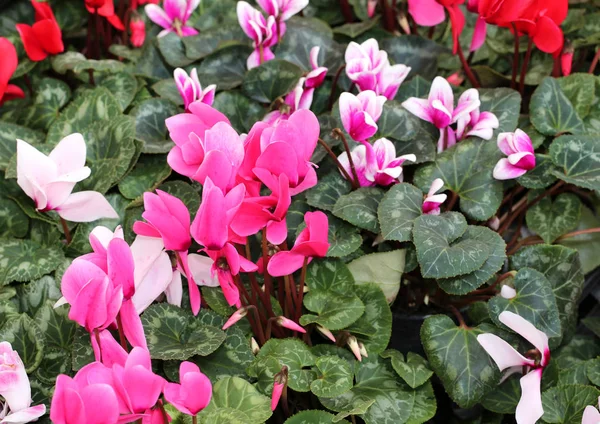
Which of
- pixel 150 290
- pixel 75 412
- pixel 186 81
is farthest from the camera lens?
pixel 186 81

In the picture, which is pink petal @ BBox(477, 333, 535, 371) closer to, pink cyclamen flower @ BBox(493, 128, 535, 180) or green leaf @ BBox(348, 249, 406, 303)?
green leaf @ BBox(348, 249, 406, 303)

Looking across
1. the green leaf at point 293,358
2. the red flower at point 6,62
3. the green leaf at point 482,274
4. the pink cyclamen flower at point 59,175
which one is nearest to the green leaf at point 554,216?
the green leaf at point 482,274

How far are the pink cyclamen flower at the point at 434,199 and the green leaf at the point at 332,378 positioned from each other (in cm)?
29

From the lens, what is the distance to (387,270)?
1.19m

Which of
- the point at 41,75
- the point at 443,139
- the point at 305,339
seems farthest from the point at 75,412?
the point at 41,75

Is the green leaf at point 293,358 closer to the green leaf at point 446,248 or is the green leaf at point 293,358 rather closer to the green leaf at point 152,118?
the green leaf at point 446,248

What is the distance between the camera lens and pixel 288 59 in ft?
5.09

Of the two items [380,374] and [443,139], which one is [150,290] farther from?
[443,139]

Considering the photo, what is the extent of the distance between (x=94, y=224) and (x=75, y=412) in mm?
594

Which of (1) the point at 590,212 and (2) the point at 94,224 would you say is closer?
(2) the point at 94,224

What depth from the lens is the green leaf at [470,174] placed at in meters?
1.25

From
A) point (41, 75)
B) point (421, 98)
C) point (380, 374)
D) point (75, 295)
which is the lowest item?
point (380, 374)

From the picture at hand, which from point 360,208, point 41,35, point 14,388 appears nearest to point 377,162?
point 360,208

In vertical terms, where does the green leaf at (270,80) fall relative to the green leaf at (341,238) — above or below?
above
